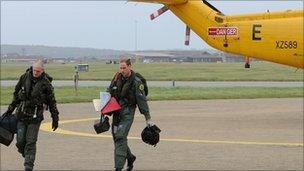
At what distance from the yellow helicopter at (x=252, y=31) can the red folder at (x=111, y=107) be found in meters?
10.6

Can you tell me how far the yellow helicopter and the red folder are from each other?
34.8 feet

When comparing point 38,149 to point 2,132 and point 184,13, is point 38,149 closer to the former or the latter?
point 2,132

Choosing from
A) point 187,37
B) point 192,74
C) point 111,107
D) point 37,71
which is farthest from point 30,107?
point 192,74

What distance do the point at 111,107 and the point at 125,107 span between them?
25cm

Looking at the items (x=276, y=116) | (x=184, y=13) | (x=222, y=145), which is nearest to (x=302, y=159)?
(x=222, y=145)

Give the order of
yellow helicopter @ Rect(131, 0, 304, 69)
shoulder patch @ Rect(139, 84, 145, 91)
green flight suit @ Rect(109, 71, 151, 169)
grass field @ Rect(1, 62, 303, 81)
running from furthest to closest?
1. grass field @ Rect(1, 62, 303, 81)
2. yellow helicopter @ Rect(131, 0, 304, 69)
3. shoulder patch @ Rect(139, 84, 145, 91)
4. green flight suit @ Rect(109, 71, 151, 169)

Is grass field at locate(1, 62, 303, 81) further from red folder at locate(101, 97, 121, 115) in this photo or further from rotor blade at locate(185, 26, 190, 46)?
red folder at locate(101, 97, 121, 115)

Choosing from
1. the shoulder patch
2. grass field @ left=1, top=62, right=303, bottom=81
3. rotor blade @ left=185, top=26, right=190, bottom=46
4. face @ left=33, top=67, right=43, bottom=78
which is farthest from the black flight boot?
grass field @ left=1, top=62, right=303, bottom=81

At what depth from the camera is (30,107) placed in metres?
8.94

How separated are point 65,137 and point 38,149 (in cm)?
213

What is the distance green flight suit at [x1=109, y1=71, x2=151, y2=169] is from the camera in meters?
9.04

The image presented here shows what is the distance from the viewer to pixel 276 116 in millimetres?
19797

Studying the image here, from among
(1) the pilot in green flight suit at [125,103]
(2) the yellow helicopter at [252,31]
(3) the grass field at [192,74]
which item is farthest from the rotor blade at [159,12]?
(3) the grass field at [192,74]

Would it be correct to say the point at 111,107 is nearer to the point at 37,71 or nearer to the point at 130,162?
the point at 130,162
